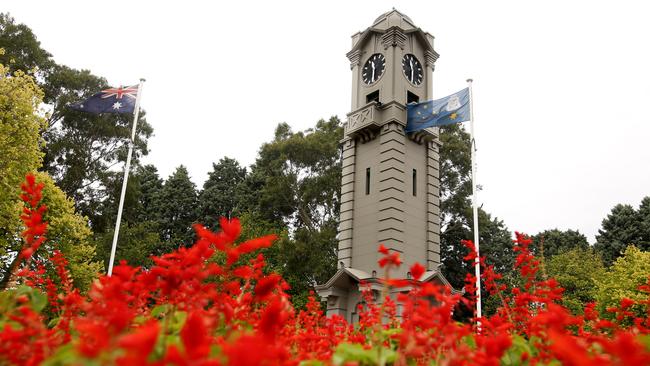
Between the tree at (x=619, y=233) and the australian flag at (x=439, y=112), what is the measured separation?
99.0 feet

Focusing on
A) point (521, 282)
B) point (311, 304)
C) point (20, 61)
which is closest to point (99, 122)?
point (20, 61)

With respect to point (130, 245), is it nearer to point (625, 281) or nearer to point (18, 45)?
point (18, 45)

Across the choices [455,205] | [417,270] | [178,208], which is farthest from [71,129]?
[417,270]

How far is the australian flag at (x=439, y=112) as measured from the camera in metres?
18.8

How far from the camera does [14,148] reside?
1752 centimetres

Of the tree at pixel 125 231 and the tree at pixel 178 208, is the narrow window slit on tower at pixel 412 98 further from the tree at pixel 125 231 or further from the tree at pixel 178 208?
the tree at pixel 178 208

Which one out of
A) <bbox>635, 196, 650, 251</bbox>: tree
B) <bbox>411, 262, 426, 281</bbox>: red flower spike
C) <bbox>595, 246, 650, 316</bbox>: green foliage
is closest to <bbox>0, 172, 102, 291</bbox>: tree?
<bbox>411, 262, 426, 281</bbox>: red flower spike

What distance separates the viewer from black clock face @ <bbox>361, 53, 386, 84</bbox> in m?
22.2

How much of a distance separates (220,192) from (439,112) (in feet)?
94.3

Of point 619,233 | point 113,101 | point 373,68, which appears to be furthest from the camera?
point 619,233

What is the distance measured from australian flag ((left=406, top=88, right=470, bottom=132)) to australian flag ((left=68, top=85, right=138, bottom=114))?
1196 cm

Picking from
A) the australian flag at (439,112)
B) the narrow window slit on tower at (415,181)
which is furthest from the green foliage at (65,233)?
the australian flag at (439,112)

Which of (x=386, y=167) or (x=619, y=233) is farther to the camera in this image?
(x=619, y=233)

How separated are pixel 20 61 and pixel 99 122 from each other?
17.9 ft
